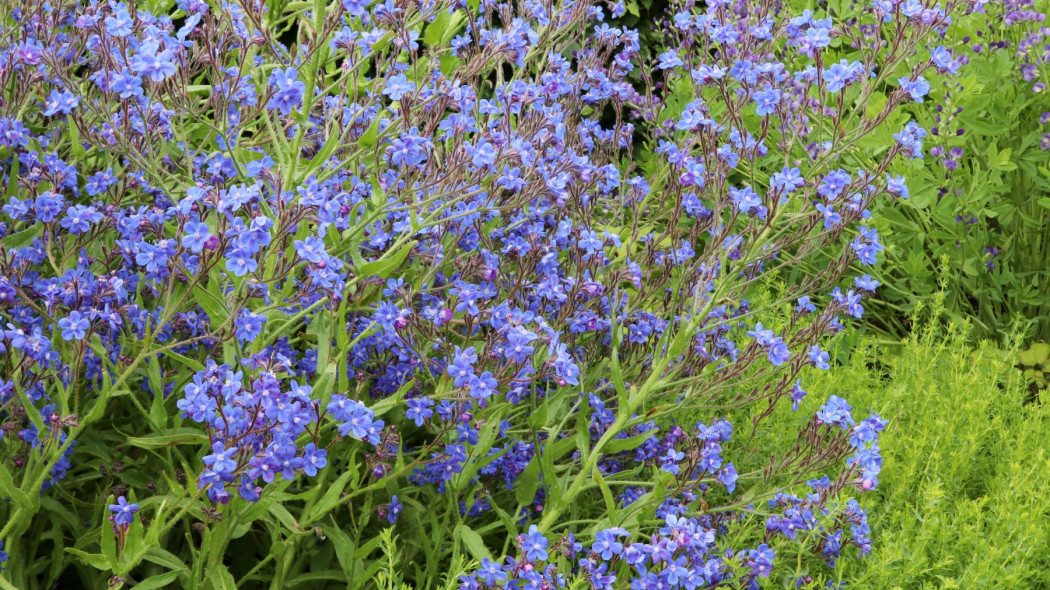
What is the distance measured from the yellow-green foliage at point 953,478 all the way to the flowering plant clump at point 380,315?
16 cm

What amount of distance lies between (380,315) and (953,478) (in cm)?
182

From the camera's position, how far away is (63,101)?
2.49 m

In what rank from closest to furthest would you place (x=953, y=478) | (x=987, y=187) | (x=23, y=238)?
(x=23, y=238) → (x=953, y=478) → (x=987, y=187)

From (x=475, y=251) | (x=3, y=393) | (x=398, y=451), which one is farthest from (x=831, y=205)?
(x=3, y=393)

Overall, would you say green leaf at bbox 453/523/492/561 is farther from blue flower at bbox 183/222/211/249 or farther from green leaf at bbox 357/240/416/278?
blue flower at bbox 183/222/211/249

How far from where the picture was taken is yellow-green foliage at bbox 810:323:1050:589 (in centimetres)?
→ 262

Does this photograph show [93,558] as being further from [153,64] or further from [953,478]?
[953,478]

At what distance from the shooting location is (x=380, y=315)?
2.47 m

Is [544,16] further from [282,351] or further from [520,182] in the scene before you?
[282,351]

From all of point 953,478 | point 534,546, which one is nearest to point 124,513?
point 534,546

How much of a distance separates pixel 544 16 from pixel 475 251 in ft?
2.19

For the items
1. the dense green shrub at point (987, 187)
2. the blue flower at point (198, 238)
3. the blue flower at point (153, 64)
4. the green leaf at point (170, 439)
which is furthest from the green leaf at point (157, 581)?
the dense green shrub at point (987, 187)

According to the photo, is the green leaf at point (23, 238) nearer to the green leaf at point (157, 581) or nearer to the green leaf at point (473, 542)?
the green leaf at point (157, 581)

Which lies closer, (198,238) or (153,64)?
(198,238)
